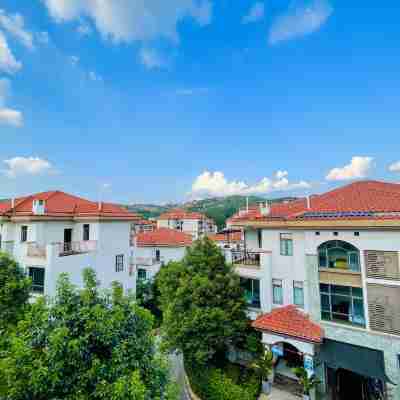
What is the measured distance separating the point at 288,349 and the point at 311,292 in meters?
4.23

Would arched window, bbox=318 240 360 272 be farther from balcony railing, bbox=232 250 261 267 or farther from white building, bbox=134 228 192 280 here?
→ white building, bbox=134 228 192 280

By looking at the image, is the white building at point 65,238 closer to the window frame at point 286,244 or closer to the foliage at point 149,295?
the foliage at point 149,295

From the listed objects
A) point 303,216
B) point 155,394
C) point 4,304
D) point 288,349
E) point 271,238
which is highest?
point 303,216

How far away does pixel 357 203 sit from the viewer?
12680mm

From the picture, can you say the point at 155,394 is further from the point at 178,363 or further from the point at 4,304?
the point at 178,363

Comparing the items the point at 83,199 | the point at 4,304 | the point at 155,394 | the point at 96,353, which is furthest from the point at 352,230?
the point at 83,199

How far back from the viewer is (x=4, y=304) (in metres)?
11.2

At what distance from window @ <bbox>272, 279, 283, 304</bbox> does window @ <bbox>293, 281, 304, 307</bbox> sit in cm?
76

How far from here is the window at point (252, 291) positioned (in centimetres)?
1475

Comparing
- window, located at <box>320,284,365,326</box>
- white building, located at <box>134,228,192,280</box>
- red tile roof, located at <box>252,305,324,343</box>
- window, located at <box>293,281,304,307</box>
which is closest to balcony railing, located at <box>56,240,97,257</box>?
white building, located at <box>134,228,192,280</box>

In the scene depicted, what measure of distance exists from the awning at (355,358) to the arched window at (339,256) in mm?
3417

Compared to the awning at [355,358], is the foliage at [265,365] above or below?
below

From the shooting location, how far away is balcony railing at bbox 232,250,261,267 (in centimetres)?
1566

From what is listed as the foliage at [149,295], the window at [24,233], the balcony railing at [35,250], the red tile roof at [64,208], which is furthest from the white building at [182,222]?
the balcony railing at [35,250]
